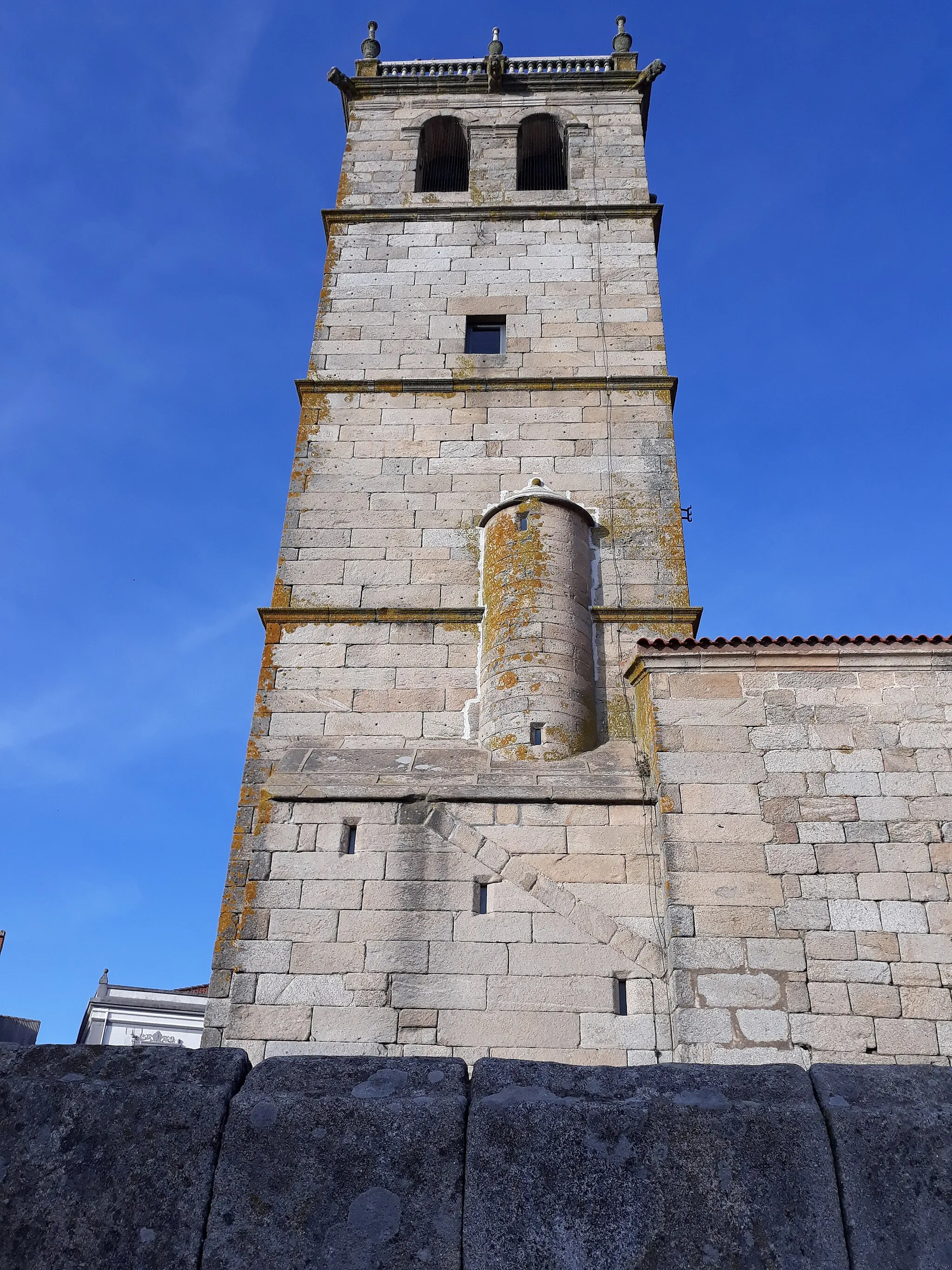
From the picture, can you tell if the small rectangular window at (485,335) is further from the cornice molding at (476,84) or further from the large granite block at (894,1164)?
the large granite block at (894,1164)

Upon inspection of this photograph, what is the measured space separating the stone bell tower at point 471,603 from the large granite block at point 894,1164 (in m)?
4.59

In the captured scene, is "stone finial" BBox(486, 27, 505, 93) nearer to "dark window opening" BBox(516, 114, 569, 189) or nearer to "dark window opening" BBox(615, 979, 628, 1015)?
"dark window opening" BBox(516, 114, 569, 189)

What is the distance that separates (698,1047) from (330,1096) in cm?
453

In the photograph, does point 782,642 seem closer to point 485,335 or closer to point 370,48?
point 485,335

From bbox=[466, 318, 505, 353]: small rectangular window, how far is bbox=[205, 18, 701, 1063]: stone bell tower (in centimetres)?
3

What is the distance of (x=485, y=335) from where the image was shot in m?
12.1

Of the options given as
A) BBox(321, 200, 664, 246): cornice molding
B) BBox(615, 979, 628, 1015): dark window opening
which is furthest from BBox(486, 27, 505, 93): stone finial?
BBox(615, 979, 628, 1015): dark window opening

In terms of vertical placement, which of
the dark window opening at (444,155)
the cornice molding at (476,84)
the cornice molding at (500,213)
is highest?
the cornice molding at (476,84)

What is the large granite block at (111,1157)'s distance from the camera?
233 cm

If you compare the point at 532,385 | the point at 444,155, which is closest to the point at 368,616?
the point at 532,385

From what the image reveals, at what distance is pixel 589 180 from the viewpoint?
44.9 feet

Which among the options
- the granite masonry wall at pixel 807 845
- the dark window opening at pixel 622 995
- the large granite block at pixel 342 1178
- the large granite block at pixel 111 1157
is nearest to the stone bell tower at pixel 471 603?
the dark window opening at pixel 622 995

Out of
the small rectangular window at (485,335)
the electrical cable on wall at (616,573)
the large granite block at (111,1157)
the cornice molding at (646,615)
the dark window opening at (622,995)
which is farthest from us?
the small rectangular window at (485,335)

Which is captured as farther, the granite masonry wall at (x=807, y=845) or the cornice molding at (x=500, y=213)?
the cornice molding at (x=500, y=213)
